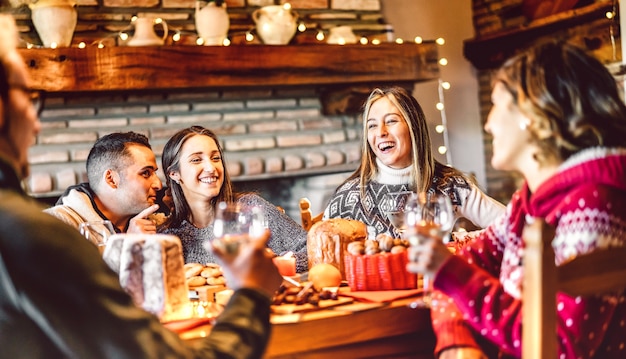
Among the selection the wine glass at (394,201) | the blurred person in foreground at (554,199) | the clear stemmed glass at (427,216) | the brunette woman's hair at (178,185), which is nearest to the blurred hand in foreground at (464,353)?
the blurred person in foreground at (554,199)

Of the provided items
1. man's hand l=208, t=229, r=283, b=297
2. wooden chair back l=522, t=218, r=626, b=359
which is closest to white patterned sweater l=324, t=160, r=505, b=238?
wooden chair back l=522, t=218, r=626, b=359

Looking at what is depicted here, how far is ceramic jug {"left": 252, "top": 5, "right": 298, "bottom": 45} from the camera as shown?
13.6 feet

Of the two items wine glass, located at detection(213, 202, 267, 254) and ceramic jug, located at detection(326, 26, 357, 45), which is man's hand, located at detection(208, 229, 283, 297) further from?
ceramic jug, located at detection(326, 26, 357, 45)

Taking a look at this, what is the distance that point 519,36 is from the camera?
4.91 m

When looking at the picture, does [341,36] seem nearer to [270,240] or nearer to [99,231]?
[270,240]

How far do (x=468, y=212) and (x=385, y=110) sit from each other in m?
0.50

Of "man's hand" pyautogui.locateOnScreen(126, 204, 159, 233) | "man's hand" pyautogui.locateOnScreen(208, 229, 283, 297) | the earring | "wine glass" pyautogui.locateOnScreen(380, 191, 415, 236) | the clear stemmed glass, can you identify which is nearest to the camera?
"man's hand" pyautogui.locateOnScreen(208, 229, 283, 297)

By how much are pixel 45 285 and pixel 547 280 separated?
811 mm

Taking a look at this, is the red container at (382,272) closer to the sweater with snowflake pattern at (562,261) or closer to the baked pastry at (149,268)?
the sweater with snowflake pattern at (562,261)

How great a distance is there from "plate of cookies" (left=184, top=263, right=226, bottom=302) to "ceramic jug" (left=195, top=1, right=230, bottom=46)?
2.18 metres

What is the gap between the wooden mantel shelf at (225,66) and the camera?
3.70 meters

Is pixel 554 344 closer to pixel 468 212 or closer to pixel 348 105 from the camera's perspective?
pixel 468 212

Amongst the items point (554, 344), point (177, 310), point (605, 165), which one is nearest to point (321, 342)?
point (177, 310)

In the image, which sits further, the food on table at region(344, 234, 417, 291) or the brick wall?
the brick wall
